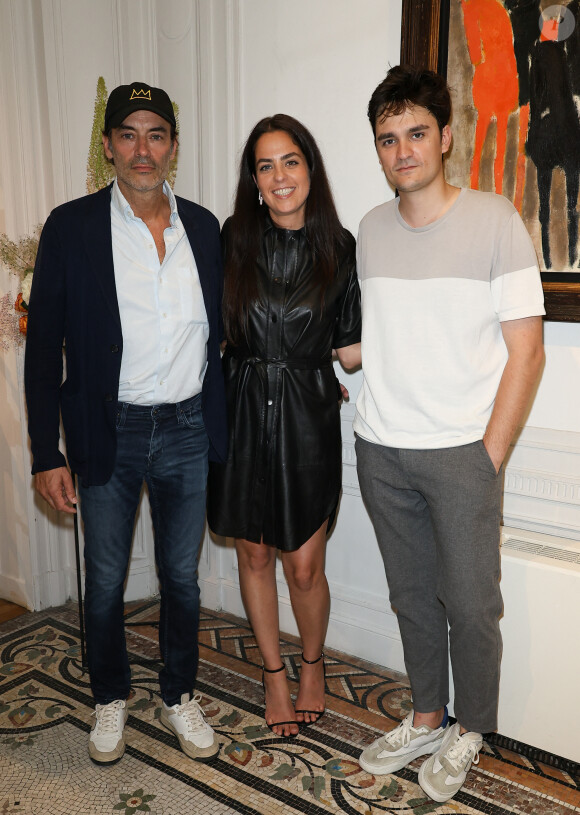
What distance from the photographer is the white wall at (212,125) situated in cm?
252

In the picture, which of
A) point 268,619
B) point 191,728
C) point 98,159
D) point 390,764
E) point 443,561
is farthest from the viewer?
point 98,159

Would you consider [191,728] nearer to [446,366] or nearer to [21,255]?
[446,366]

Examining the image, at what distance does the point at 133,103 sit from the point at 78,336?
26.8 inches

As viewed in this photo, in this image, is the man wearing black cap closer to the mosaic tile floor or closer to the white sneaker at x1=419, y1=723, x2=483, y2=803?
the mosaic tile floor

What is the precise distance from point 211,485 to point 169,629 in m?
0.48

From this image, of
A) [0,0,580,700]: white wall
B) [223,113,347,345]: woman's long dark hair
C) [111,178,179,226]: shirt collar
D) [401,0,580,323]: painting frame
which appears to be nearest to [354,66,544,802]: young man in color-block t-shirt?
[223,113,347,345]: woman's long dark hair

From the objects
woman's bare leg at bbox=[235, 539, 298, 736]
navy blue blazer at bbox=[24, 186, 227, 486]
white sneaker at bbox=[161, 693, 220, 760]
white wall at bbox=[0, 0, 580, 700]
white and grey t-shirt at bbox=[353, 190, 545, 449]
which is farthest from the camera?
white wall at bbox=[0, 0, 580, 700]

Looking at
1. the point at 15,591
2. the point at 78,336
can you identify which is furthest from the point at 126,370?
the point at 15,591

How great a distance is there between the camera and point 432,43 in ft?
7.54

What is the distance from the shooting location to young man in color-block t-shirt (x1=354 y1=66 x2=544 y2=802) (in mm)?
1870

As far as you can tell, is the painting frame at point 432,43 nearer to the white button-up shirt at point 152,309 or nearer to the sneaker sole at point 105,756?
the white button-up shirt at point 152,309

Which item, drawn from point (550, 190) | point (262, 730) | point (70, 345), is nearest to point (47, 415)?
point (70, 345)

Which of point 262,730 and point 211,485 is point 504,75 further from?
point 262,730

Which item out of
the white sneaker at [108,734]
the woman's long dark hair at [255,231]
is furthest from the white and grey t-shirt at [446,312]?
the white sneaker at [108,734]
